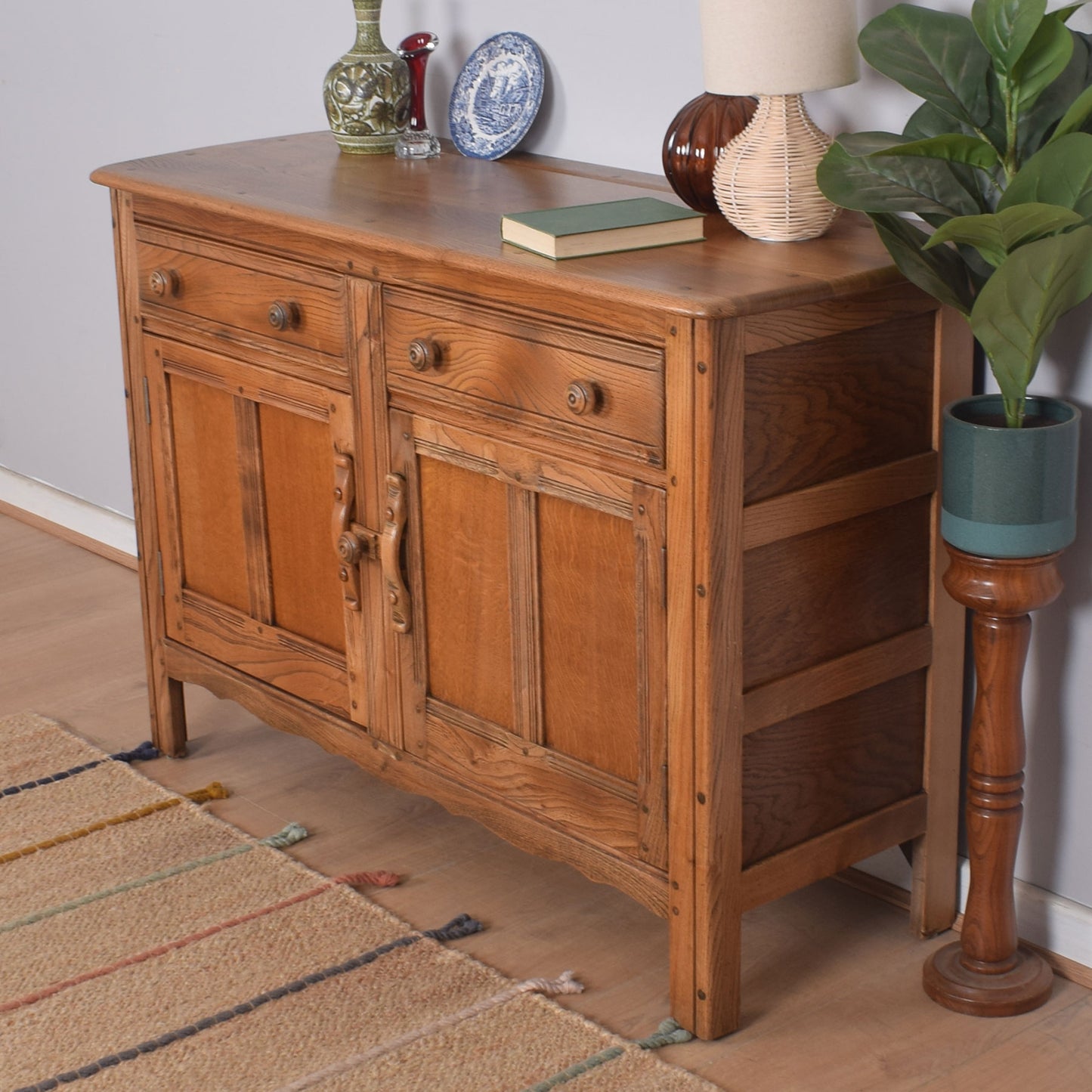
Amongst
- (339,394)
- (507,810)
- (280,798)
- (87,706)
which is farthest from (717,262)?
(87,706)

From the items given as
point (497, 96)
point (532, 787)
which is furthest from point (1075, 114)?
point (497, 96)

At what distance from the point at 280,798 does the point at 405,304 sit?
36.1 inches

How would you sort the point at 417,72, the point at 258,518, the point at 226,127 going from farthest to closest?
the point at 226,127 → the point at 417,72 → the point at 258,518

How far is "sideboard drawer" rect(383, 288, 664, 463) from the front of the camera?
1.75m

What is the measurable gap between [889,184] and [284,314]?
2.91 ft

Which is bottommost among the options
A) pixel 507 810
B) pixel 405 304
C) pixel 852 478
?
pixel 507 810

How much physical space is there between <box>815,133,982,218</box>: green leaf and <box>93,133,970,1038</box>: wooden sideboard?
0.10 m

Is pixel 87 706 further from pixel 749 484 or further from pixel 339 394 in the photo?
pixel 749 484

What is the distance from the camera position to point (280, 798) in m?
2.55

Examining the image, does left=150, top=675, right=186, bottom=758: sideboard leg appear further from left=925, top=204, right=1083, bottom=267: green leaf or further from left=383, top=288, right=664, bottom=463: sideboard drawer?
left=925, top=204, right=1083, bottom=267: green leaf

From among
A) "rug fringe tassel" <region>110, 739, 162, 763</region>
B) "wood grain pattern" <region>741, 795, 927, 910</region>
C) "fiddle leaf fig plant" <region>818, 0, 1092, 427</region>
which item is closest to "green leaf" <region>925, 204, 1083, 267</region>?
"fiddle leaf fig plant" <region>818, 0, 1092, 427</region>

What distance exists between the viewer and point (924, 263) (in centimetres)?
168

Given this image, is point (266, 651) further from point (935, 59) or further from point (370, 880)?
point (935, 59)

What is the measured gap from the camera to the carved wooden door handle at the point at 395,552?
6.90ft
